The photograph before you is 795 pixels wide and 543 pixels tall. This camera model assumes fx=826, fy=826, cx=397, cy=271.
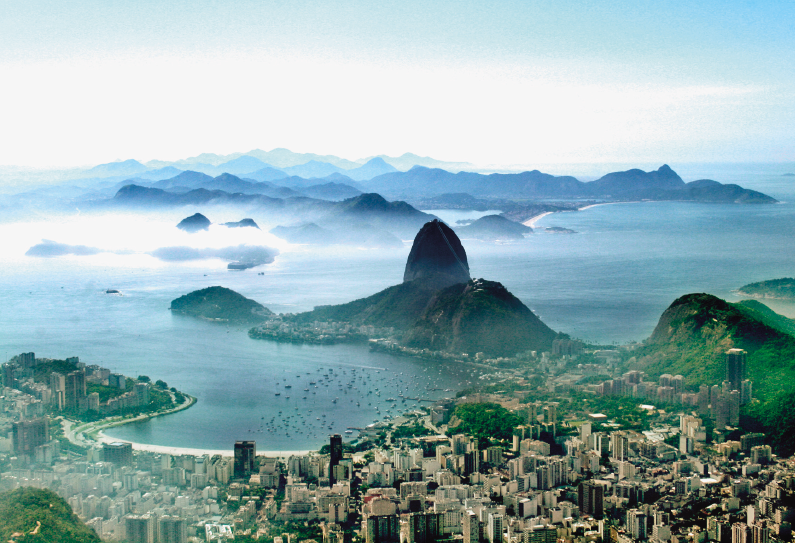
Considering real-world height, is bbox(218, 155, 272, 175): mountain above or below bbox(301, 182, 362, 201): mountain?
above

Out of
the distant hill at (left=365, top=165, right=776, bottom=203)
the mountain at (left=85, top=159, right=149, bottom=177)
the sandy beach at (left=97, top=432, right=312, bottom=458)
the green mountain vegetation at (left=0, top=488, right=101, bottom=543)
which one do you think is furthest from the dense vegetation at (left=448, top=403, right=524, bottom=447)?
the mountain at (left=85, top=159, right=149, bottom=177)

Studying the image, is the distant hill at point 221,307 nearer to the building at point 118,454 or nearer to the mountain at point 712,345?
the mountain at point 712,345

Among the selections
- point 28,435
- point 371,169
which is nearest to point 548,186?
point 371,169

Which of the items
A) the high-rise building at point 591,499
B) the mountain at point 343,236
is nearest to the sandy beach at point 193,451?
the high-rise building at point 591,499

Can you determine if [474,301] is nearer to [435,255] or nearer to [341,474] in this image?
[435,255]

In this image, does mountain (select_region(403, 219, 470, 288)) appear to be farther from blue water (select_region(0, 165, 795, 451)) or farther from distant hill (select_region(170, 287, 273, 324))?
distant hill (select_region(170, 287, 273, 324))

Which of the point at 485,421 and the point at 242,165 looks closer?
the point at 485,421

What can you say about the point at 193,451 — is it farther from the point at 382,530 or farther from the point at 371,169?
the point at 371,169
